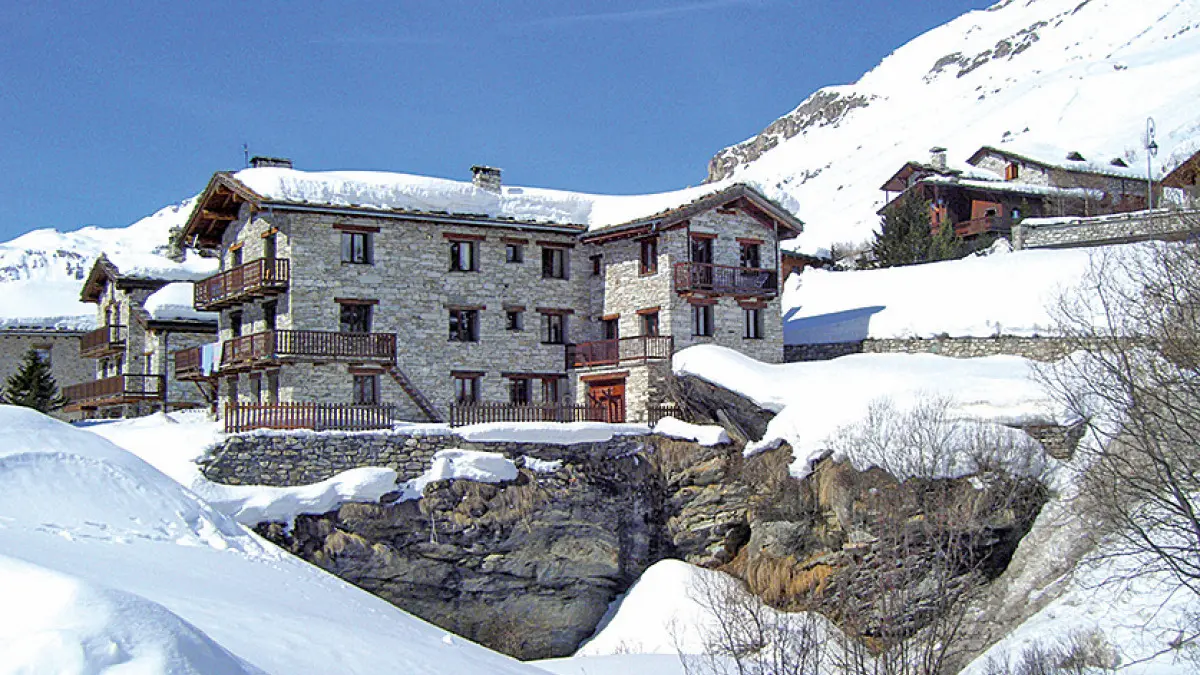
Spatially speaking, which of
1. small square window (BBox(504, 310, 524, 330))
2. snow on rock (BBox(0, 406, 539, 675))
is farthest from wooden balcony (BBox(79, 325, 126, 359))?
snow on rock (BBox(0, 406, 539, 675))

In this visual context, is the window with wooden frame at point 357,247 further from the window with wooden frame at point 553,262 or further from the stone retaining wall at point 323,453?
the stone retaining wall at point 323,453

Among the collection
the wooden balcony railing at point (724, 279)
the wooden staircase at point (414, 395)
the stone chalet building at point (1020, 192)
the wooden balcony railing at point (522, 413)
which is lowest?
the wooden balcony railing at point (522, 413)

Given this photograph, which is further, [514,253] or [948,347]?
[514,253]

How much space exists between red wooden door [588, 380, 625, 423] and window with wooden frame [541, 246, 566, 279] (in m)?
4.71

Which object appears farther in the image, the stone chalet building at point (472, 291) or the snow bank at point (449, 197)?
the snow bank at point (449, 197)

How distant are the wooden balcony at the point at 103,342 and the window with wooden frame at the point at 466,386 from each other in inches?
817

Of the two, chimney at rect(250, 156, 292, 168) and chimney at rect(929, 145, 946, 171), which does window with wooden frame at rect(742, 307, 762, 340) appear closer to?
chimney at rect(250, 156, 292, 168)

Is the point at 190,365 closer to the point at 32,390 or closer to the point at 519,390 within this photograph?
the point at 32,390

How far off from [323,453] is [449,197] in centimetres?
1279

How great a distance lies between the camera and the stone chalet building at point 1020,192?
2411 inches

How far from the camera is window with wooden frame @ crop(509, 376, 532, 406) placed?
40.8 metres

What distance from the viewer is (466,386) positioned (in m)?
39.9

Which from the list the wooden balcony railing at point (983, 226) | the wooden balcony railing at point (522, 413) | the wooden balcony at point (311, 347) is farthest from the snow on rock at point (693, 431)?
the wooden balcony railing at point (983, 226)

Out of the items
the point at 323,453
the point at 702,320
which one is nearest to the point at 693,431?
the point at 702,320
